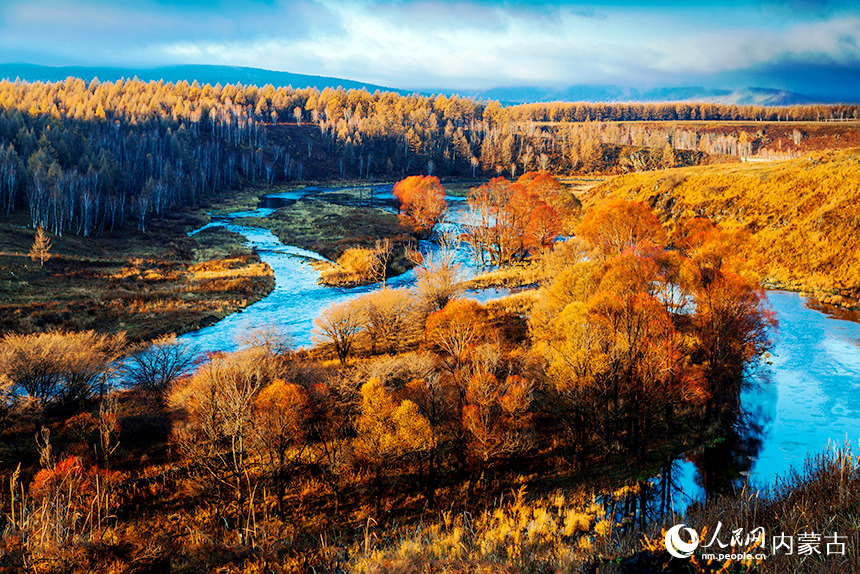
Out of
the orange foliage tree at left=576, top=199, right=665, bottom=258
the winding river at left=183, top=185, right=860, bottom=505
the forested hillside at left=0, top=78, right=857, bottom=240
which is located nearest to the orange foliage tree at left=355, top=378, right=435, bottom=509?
the winding river at left=183, top=185, right=860, bottom=505

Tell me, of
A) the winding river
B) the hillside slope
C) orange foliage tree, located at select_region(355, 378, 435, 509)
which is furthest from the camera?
the hillside slope

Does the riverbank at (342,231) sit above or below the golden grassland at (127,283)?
above

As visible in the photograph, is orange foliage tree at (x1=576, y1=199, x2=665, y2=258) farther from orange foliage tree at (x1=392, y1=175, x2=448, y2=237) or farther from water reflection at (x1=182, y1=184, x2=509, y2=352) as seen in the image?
orange foliage tree at (x1=392, y1=175, x2=448, y2=237)

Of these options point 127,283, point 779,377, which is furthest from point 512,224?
point 127,283

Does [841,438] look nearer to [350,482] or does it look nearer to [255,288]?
[350,482]

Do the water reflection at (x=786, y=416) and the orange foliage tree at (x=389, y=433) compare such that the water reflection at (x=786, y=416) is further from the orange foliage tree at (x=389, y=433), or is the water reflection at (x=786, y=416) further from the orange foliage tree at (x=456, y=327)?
the orange foliage tree at (x=456, y=327)

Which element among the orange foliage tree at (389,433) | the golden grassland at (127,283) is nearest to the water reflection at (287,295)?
the golden grassland at (127,283)
